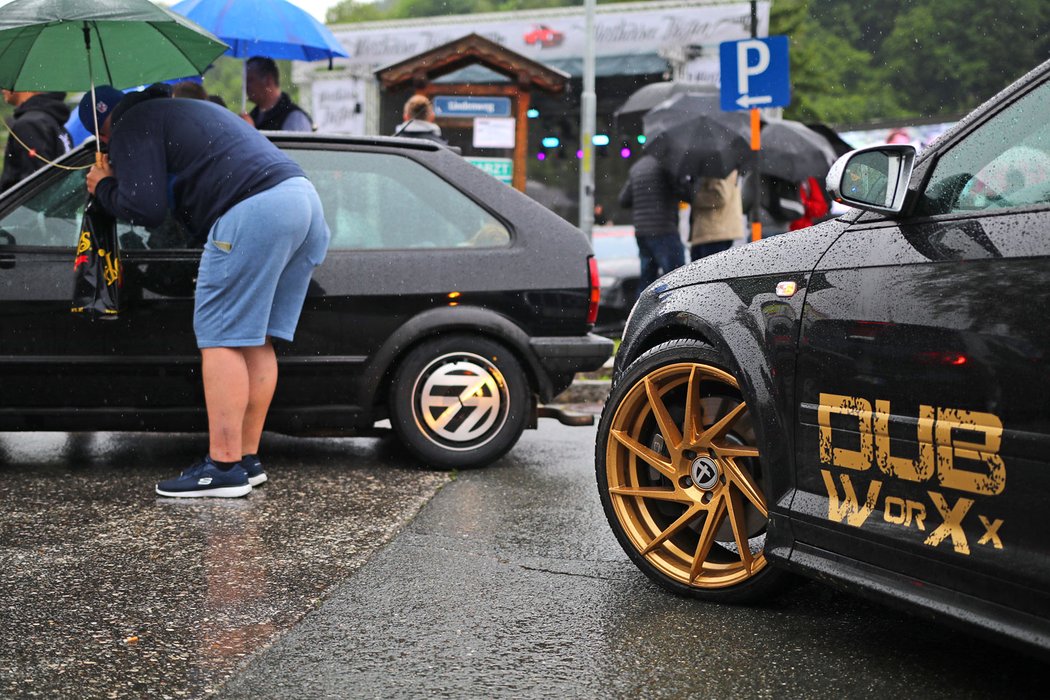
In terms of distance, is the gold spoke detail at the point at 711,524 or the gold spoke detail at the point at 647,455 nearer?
the gold spoke detail at the point at 711,524

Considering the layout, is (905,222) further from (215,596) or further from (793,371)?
(215,596)

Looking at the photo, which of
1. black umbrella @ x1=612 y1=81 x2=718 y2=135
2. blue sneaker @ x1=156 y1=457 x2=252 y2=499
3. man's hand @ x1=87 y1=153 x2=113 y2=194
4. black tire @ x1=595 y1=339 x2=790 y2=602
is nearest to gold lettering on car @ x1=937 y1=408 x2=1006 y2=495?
black tire @ x1=595 y1=339 x2=790 y2=602

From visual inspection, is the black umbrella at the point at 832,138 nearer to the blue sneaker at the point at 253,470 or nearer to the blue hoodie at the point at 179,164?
the blue hoodie at the point at 179,164

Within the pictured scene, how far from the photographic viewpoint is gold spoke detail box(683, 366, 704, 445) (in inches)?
137

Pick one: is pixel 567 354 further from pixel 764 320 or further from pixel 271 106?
pixel 271 106

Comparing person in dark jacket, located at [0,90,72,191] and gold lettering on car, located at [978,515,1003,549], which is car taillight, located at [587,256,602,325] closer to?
gold lettering on car, located at [978,515,1003,549]

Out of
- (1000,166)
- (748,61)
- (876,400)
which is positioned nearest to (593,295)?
(876,400)

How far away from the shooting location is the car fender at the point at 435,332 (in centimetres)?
556

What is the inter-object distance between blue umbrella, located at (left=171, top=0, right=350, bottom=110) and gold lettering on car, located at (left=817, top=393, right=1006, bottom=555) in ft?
19.7

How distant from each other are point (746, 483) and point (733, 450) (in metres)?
0.10

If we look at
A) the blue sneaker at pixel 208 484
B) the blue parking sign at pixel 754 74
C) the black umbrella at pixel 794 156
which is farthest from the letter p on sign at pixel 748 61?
the blue sneaker at pixel 208 484

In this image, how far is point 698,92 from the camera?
11320mm

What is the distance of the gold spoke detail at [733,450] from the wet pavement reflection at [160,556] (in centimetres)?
123

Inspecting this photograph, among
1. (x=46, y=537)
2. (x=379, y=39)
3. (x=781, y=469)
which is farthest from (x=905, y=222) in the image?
(x=379, y=39)
